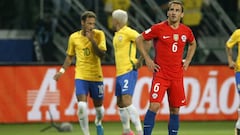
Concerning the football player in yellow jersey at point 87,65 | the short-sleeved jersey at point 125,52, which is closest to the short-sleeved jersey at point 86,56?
the football player in yellow jersey at point 87,65

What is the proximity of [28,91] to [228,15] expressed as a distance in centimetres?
889

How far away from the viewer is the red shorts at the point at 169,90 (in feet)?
45.7

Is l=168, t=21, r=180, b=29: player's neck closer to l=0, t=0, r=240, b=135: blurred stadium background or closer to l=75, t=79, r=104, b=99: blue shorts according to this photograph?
l=75, t=79, r=104, b=99: blue shorts

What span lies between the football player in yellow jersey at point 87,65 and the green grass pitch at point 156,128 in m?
2.47

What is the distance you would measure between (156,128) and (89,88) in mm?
4251

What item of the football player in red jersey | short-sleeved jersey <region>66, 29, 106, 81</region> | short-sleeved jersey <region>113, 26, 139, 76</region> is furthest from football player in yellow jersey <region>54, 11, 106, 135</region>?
the football player in red jersey

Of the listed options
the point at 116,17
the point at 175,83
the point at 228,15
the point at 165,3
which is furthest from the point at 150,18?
the point at 175,83

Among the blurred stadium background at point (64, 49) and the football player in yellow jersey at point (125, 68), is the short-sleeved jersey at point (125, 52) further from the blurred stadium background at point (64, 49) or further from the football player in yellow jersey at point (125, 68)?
the blurred stadium background at point (64, 49)

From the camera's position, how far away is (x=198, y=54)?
24.8 m

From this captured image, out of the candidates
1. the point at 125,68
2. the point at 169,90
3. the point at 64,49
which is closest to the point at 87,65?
the point at 125,68

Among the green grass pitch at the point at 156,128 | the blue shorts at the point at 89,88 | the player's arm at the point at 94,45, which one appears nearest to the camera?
the player's arm at the point at 94,45

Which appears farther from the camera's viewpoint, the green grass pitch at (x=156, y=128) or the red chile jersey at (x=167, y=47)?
the green grass pitch at (x=156, y=128)

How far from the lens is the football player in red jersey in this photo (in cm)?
1391

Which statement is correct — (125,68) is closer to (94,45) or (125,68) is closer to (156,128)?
(94,45)
